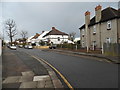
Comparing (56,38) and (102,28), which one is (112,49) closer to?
(102,28)

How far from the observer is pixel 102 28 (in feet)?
83.4

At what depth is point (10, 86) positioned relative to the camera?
17.8ft

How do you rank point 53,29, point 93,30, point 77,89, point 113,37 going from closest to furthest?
point 77,89 → point 113,37 → point 93,30 → point 53,29

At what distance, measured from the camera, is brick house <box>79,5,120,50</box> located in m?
22.3

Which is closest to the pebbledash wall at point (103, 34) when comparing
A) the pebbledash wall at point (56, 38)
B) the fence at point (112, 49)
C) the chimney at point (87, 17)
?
the chimney at point (87, 17)

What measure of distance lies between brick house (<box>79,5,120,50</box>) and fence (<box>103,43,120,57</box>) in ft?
5.76

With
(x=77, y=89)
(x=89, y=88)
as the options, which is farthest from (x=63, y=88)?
(x=89, y=88)

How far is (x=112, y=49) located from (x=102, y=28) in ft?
32.1

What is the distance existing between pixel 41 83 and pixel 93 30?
80.0 ft

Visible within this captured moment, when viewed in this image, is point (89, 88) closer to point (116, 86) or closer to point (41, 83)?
point (116, 86)

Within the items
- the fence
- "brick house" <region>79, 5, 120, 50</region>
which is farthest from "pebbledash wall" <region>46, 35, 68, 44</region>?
the fence

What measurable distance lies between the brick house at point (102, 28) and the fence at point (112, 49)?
5.76 feet

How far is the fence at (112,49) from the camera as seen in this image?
15.8 meters

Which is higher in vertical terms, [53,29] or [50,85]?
[53,29]
